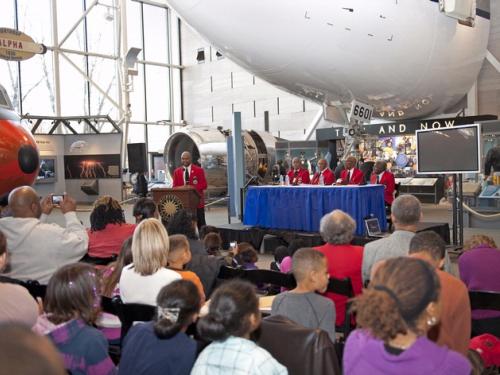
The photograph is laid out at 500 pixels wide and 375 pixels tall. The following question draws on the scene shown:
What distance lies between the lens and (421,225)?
849 centimetres

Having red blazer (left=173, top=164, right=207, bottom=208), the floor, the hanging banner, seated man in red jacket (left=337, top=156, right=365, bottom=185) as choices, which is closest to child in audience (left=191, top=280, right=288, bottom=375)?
the floor

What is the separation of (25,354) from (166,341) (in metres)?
1.54

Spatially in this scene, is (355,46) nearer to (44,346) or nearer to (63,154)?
(44,346)

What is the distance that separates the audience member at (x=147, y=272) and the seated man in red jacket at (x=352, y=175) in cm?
685

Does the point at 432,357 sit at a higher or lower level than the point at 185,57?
lower

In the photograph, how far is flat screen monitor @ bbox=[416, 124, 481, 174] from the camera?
7.31 meters

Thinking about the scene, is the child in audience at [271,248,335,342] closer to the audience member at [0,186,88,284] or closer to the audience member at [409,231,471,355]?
the audience member at [409,231,471,355]

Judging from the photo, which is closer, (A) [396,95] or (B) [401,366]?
(B) [401,366]

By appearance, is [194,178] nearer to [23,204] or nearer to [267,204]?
[267,204]

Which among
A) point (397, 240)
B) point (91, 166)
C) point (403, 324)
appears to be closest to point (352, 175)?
point (397, 240)

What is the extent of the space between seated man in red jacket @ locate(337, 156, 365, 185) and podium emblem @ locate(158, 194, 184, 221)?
2958 millimetres

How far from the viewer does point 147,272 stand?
3238 mm

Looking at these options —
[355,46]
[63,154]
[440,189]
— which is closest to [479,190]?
[355,46]

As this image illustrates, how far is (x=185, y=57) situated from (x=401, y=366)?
97.5ft
